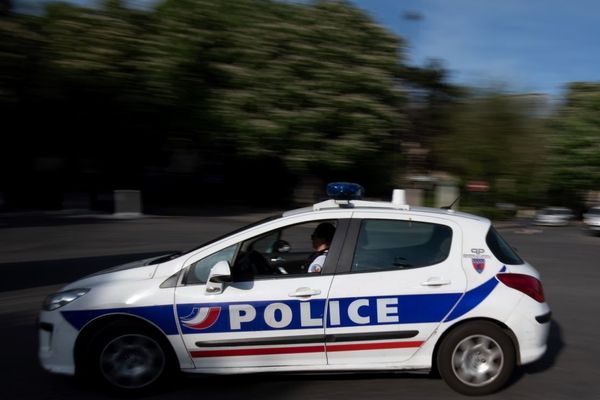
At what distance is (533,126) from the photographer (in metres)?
25.1

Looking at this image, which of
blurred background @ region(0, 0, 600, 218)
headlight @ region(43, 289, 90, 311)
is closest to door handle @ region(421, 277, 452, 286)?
headlight @ region(43, 289, 90, 311)

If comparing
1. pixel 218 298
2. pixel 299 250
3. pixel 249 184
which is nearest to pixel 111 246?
pixel 299 250

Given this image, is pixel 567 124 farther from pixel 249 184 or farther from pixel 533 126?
pixel 249 184

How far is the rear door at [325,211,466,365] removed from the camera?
446cm

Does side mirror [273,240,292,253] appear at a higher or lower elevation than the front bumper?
higher

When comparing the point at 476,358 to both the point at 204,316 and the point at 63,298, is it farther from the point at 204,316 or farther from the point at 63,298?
the point at 63,298

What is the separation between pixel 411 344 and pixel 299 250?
152 cm

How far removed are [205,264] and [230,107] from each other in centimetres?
1833

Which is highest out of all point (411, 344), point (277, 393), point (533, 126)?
point (533, 126)

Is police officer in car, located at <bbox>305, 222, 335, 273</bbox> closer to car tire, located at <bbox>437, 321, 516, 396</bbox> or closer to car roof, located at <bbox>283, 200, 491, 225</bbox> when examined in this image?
car roof, located at <bbox>283, 200, 491, 225</bbox>

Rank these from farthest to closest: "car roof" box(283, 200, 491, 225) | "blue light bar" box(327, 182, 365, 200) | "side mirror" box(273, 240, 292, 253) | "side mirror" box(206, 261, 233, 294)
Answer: "side mirror" box(273, 240, 292, 253) < "blue light bar" box(327, 182, 365, 200) < "car roof" box(283, 200, 491, 225) < "side mirror" box(206, 261, 233, 294)

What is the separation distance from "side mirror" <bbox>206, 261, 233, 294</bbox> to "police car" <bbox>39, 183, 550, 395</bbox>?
1 cm

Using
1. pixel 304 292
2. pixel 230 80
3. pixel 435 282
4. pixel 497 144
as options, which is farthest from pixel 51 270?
pixel 497 144

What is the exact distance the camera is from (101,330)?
4.49 meters
